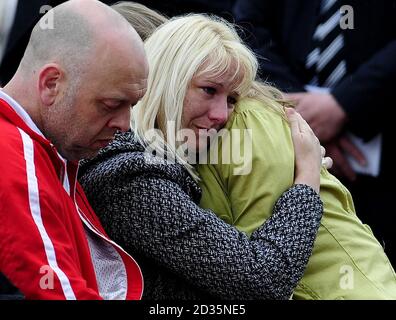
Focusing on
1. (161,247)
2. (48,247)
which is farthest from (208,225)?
(48,247)

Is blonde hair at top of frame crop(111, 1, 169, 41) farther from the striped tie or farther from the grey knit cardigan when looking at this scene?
the striped tie

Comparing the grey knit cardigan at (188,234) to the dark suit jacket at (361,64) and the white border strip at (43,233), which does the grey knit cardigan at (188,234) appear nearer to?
the white border strip at (43,233)

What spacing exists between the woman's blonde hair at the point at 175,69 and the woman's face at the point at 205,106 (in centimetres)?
2

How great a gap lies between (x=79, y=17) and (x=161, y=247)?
0.60m

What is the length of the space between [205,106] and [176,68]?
0.13 metres

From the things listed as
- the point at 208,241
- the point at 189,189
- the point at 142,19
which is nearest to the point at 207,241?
the point at 208,241

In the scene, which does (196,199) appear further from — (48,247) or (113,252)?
(48,247)

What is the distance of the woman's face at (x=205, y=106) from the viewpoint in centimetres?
259

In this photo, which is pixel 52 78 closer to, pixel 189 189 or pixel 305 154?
pixel 189 189

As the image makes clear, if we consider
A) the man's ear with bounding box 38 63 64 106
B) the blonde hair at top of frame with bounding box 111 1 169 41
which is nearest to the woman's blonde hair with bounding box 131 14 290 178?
the blonde hair at top of frame with bounding box 111 1 169 41

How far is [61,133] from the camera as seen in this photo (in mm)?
2230

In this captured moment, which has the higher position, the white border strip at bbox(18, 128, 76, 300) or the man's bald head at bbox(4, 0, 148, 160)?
the man's bald head at bbox(4, 0, 148, 160)

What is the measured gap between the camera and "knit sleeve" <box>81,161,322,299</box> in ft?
7.85
